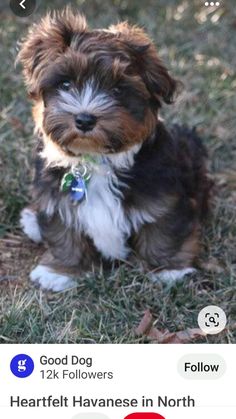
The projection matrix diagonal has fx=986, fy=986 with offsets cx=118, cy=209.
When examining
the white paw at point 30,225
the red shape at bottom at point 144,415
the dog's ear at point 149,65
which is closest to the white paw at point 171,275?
the white paw at point 30,225

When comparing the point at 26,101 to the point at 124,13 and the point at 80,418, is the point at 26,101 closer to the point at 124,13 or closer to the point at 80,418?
the point at 124,13

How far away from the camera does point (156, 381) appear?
342 centimetres

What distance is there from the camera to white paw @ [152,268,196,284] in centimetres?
432

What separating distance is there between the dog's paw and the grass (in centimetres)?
5

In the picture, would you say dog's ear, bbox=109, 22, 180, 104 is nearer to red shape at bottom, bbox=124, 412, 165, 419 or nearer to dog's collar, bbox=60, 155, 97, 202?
dog's collar, bbox=60, 155, 97, 202

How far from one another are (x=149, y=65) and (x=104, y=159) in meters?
0.44

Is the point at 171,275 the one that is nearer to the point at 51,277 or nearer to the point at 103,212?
the point at 103,212

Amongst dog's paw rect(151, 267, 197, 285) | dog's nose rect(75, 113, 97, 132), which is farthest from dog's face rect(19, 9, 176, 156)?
dog's paw rect(151, 267, 197, 285)

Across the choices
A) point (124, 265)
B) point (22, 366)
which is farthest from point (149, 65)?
point (22, 366)

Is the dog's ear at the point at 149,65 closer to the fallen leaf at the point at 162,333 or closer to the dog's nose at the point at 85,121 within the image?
the dog's nose at the point at 85,121

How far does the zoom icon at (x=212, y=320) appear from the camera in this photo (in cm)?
371

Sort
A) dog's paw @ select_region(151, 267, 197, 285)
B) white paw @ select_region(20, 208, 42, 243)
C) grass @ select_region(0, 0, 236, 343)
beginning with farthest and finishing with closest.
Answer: white paw @ select_region(20, 208, 42, 243) → dog's paw @ select_region(151, 267, 197, 285) → grass @ select_region(0, 0, 236, 343)

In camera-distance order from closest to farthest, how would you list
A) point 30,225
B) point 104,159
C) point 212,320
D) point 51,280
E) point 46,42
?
point 212,320
point 46,42
point 104,159
point 51,280
point 30,225

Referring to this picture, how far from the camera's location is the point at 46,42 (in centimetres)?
400
